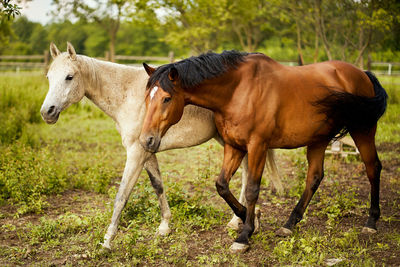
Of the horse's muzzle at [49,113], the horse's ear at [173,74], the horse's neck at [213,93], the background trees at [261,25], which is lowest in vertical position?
the horse's muzzle at [49,113]

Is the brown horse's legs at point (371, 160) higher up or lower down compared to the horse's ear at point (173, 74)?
lower down

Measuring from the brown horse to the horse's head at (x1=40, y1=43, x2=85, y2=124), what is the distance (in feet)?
2.65

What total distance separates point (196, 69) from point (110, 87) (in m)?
1.05

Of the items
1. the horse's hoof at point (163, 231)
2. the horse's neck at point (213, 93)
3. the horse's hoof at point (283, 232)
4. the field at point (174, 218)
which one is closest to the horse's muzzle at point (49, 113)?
the field at point (174, 218)

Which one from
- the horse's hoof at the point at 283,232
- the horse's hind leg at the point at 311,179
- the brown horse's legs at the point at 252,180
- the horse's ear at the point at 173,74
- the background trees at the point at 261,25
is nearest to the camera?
the horse's ear at the point at 173,74

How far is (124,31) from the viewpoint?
45344 millimetres

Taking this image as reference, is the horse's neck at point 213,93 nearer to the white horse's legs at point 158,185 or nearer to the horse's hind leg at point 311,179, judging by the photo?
the white horse's legs at point 158,185

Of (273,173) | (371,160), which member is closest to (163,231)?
(273,173)

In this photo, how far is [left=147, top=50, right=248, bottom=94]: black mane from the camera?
11.5ft

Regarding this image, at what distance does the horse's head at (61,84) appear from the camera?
3695mm

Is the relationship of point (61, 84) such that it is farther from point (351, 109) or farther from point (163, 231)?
point (351, 109)

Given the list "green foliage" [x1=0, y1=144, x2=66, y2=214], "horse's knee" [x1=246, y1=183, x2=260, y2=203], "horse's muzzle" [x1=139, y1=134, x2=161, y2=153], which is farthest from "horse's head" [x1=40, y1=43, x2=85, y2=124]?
"horse's knee" [x1=246, y1=183, x2=260, y2=203]

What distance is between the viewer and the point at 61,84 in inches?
148

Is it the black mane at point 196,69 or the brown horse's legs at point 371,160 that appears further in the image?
the brown horse's legs at point 371,160
